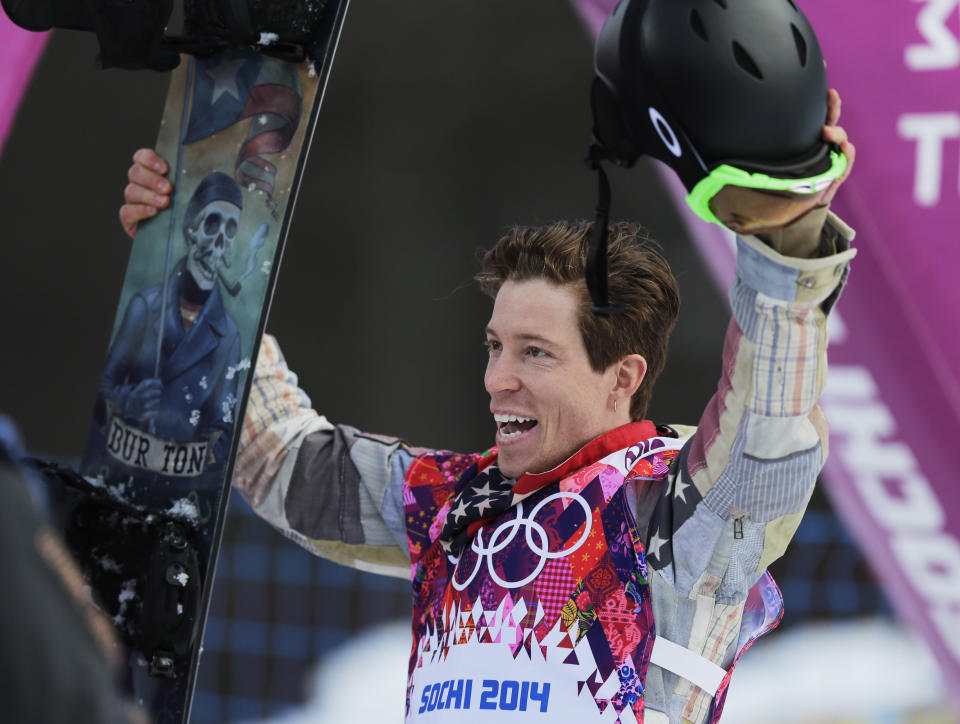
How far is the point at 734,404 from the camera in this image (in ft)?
4.99

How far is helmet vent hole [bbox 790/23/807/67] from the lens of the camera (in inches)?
55.6

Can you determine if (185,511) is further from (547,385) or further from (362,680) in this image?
(362,680)

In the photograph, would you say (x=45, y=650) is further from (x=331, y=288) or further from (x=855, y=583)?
(x=855, y=583)

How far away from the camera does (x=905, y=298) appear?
9.36ft

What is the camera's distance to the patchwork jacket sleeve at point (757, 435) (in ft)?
4.76

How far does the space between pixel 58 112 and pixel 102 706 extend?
11.8 feet

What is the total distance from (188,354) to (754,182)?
102cm

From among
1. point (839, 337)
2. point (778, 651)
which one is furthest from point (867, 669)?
point (839, 337)

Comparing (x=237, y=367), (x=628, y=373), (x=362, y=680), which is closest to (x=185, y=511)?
(x=237, y=367)

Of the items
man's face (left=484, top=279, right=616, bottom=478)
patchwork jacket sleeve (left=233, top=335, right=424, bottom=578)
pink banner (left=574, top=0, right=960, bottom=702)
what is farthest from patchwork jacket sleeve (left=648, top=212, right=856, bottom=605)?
pink banner (left=574, top=0, right=960, bottom=702)

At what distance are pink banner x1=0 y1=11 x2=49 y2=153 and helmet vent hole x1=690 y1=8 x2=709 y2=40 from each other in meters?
1.71

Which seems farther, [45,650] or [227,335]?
[227,335]

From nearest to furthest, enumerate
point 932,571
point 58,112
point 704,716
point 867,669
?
point 704,716 < point 932,571 < point 867,669 < point 58,112

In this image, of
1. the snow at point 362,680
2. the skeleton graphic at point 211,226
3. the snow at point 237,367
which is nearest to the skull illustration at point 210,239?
the skeleton graphic at point 211,226
